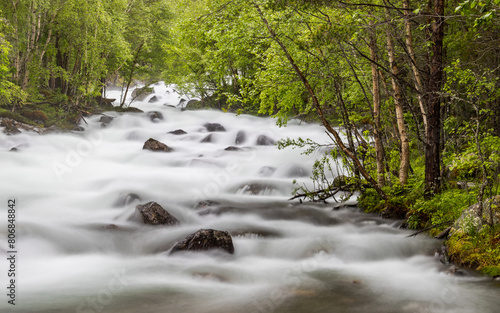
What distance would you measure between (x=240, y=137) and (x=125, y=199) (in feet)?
39.3

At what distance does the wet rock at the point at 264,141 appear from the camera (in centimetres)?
2059

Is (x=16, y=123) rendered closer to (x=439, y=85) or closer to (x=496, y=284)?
(x=439, y=85)

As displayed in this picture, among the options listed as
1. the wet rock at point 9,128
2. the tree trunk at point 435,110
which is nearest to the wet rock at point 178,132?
the wet rock at point 9,128

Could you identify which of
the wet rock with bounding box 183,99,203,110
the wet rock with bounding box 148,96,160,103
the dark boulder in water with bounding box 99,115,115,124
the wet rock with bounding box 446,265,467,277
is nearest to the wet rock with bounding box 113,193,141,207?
the wet rock with bounding box 446,265,467,277

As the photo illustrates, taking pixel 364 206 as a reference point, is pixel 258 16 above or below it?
above

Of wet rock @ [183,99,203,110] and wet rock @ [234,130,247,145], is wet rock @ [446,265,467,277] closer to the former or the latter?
wet rock @ [234,130,247,145]

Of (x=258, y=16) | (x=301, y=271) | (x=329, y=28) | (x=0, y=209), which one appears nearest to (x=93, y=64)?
(x=0, y=209)

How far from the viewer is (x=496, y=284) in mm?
5215

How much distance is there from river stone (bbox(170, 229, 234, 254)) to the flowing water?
150 mm

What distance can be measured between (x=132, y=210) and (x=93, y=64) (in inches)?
661

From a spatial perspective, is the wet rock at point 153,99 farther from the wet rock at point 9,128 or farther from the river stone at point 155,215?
the river stone at point 155,215

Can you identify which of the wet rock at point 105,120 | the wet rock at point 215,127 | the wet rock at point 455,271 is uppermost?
the wet rock at point 215,127

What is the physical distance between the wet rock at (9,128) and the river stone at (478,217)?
20350mm

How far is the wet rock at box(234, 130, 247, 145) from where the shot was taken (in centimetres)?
2148
